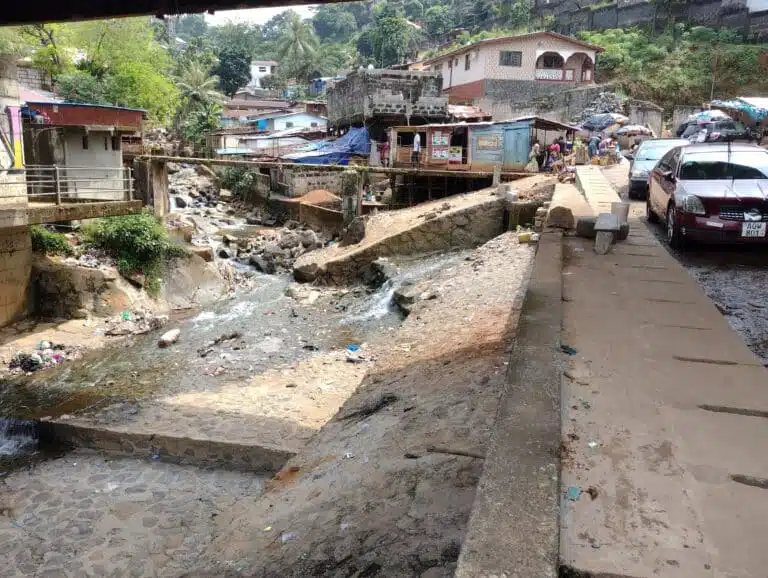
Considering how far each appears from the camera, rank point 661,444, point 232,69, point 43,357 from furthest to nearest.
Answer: point 232,69, point 43,357, point 661,444

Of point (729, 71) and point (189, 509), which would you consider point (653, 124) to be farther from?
point (189, 509)

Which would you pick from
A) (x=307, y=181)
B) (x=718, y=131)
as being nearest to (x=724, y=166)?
(x=718, y=131)

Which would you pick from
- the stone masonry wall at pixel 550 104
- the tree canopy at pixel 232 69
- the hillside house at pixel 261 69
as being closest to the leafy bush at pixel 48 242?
the stone masonry wall at pixel 550 104

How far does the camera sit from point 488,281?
1237cm

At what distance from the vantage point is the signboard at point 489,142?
25812mm

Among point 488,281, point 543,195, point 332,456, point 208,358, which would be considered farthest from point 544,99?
point 332,456

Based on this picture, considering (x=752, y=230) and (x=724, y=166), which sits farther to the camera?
(x=724, y=166)

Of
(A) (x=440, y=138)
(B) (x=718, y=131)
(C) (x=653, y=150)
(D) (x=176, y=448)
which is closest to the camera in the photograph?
(D) (x=176, y=448)

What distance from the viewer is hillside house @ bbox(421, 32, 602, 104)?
37938mm

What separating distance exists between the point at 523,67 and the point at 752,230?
1305 inches

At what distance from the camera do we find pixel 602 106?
35469 mm

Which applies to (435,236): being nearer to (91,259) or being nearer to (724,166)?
(724,166)

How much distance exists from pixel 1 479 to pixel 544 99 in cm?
3662

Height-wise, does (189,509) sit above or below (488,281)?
below
